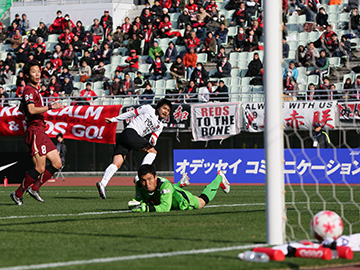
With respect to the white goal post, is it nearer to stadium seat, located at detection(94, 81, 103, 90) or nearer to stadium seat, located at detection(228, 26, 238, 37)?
stadium seat, located at detection(228, 26, 238, 37)

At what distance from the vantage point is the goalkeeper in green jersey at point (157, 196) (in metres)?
9.21

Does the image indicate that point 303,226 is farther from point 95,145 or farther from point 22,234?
point 95,145

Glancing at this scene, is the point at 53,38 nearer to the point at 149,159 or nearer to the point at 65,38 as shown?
the point at 65,38

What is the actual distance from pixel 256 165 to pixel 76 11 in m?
18.0

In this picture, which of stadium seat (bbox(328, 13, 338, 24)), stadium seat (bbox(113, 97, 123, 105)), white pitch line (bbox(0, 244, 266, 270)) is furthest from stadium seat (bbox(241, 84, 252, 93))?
white pitch line (bbox(0, 244, 266, 270))

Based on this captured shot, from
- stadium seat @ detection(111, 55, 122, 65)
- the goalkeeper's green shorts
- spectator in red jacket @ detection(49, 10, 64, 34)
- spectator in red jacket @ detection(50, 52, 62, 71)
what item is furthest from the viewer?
spectator in red jacket @ detection(49, 10, 64, 34)

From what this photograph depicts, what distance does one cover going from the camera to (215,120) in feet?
79.6

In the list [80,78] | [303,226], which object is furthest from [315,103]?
[303,226]

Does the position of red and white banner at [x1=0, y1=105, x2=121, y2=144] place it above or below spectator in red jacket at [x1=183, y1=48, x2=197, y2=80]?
below

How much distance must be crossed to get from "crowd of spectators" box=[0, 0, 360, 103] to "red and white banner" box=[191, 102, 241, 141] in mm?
403

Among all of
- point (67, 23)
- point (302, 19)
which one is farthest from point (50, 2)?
point (302, 19)

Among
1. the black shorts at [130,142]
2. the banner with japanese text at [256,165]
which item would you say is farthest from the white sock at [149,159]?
the banner with japanese text at [256,165]

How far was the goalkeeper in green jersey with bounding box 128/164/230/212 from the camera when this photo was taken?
363 inches

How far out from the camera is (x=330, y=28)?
19.6 metres
